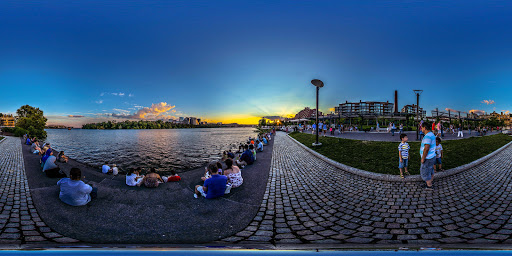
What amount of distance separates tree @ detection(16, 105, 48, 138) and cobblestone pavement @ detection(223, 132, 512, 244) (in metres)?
47.6

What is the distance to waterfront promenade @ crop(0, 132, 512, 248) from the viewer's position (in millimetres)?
2725

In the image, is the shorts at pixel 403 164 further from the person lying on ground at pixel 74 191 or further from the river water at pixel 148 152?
the river water at pixel 148 152

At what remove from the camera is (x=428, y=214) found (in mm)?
3352

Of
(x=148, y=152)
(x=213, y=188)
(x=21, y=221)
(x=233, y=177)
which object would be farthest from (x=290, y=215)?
(x=148, y=152)

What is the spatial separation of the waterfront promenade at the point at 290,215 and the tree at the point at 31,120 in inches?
1698

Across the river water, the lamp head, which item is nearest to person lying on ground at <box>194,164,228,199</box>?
the river water

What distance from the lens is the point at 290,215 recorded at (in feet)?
11.5

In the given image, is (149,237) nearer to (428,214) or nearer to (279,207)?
(279,207)

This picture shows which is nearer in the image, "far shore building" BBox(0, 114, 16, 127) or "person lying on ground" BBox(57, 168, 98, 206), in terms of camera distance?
"person lying on ground" BBox(57, 168, 98, 206)

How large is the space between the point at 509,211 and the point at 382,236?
9.57 ft

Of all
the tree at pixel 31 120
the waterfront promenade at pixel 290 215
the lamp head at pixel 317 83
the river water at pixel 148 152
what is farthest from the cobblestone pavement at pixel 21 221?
the tree at pixel 31 120

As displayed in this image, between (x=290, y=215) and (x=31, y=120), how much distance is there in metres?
53.4

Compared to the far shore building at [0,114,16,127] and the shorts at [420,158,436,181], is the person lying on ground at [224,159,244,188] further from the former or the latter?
the far shore building at [0,114,16,127]

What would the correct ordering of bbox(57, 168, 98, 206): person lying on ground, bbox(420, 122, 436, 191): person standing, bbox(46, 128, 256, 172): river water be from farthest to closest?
bbox(46, 128, 256, 172): river water
bbox(420, 122, 436, 191): person standing
bbox(57, 168, 98, 206): person lying on ground
